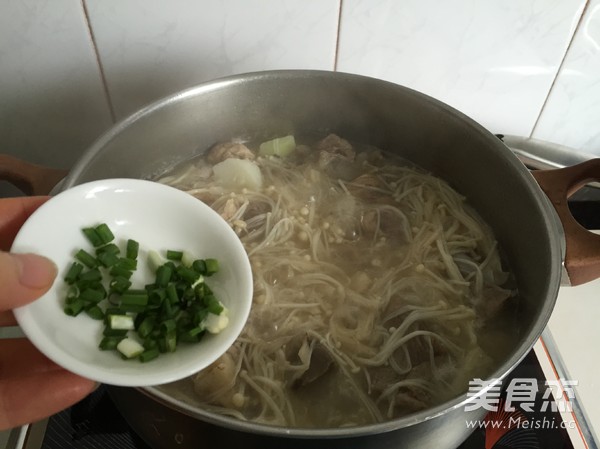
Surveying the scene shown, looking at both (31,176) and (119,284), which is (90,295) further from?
(31,176)

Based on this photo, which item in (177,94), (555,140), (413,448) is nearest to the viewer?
(413,448)

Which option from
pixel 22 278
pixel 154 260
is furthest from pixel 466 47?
pixel 22 278

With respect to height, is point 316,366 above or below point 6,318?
below

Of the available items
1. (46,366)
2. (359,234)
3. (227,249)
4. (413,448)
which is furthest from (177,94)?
(413,448)

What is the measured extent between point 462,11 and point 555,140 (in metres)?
0.88

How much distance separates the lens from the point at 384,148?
2.49 meters

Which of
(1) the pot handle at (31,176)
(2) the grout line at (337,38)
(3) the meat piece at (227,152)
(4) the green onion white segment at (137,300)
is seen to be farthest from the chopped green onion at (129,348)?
(2) the grout line at (337,38)

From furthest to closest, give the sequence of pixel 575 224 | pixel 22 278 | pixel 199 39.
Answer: pixel 199 39 → pixel 575 224 → pixel 22 278

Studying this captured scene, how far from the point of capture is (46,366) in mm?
1490

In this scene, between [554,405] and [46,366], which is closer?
[46,366]

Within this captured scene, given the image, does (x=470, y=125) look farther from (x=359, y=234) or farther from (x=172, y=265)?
(x=172, y=265)

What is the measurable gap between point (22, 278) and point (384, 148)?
169 centimetres

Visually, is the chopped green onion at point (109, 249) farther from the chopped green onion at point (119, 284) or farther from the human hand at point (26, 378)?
the human hand at point (26, 378)

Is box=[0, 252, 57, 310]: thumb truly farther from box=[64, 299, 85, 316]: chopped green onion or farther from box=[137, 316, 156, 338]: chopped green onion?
box=[137, 316, 156, 338]: chopped green onion
